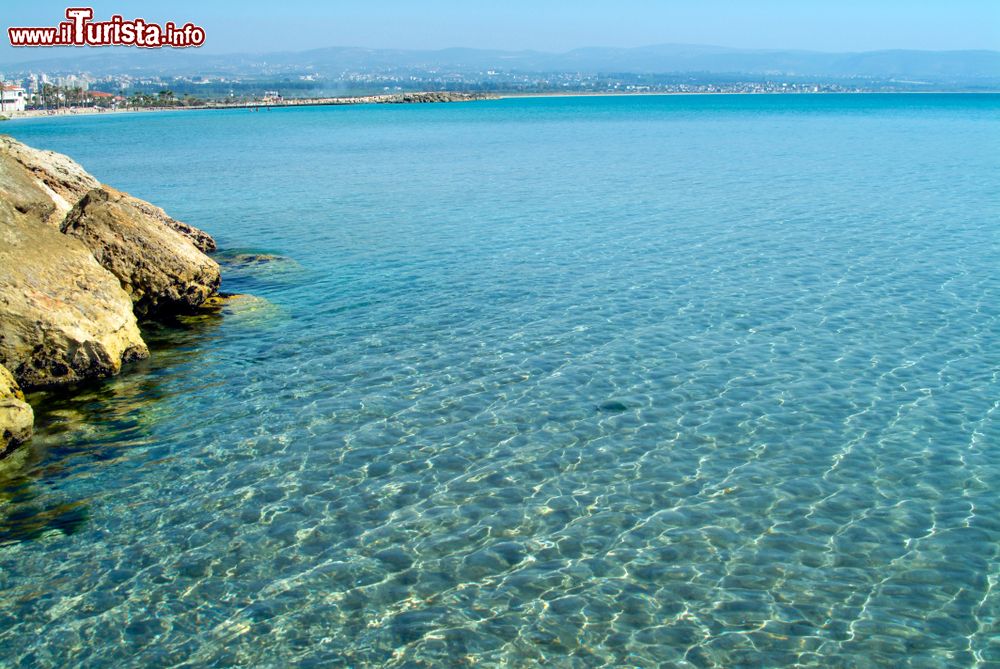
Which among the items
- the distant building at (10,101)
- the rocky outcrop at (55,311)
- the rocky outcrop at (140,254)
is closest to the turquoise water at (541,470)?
the rocky outcrop at (55,311)

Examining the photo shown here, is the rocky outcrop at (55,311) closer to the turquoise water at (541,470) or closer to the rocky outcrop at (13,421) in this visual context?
the turquoise water at (541,470)

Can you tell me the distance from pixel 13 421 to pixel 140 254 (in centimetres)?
684

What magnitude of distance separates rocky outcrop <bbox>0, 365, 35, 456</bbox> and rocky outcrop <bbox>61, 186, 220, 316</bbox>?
5.75 m

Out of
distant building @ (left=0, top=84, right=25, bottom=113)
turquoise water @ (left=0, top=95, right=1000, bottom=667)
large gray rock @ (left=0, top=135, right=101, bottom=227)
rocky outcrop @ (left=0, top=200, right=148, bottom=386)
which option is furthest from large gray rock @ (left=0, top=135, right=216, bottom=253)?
distant building @ (left=0, top=84, right=25, bottom=113)

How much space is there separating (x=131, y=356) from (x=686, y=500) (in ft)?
33.8

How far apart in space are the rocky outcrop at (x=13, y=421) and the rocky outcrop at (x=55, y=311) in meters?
1.73

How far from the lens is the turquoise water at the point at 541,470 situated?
7953mm

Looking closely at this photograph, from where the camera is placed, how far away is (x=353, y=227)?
1129 inches

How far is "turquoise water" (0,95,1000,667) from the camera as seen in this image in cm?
795

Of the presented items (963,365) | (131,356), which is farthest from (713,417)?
(131,356)

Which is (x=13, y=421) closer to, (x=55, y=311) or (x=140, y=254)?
(x=55, y=311)

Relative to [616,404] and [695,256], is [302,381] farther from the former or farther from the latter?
[695,256]

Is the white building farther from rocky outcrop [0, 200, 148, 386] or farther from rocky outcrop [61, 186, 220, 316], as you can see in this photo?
rocky outcrop [0, 200, 148, 386]

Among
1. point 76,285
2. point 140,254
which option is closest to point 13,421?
point 76,285
